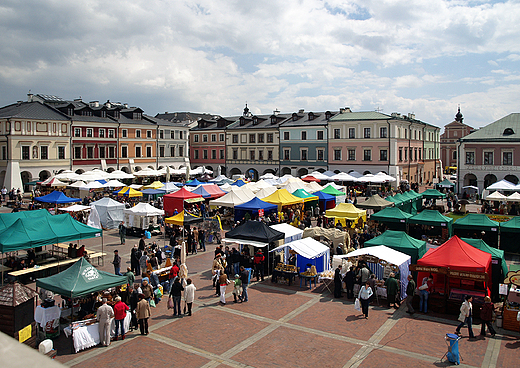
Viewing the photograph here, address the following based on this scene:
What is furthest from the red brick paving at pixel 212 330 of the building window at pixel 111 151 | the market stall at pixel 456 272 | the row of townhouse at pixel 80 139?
the building window at pixel 111 151

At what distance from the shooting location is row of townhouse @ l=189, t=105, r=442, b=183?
49.2m

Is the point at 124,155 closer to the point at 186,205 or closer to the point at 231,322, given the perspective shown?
the point at 186,205

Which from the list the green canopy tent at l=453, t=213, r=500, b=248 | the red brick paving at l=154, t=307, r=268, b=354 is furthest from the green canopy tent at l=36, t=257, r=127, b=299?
the green canopy tent at l=453, t=213, r=500, b=248

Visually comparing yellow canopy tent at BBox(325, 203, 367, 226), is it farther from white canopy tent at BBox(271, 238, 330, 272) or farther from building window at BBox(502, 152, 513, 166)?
building window at BBox(502, 152, 513, 166)

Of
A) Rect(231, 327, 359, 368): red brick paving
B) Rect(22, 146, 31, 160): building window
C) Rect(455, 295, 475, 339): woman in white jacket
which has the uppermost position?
Rect(22, 146, 31, 160): building window

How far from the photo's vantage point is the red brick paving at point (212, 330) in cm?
1039

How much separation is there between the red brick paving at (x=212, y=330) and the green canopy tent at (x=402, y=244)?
21.4 feet

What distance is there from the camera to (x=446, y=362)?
30.7 feet

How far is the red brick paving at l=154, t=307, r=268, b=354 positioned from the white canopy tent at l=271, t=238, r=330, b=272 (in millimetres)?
4160

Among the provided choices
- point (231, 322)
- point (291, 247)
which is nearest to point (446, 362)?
point (231, 322)

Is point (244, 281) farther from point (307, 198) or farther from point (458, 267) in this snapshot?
point (307, 198)

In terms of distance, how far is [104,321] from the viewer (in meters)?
10.4

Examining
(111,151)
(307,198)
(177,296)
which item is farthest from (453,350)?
(111,151)

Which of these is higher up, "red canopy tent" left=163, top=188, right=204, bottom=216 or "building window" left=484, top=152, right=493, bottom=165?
"building window" left=484, top=152, right=493, bottom=165
